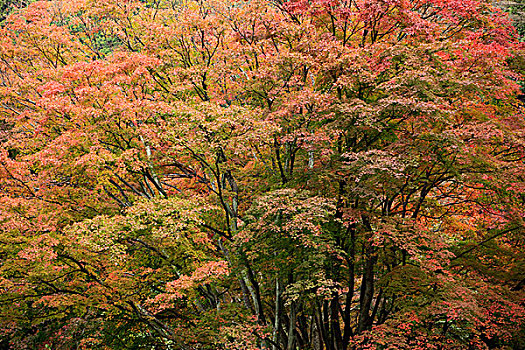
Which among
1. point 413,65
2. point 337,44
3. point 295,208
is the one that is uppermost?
point 337,44

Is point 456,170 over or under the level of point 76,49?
under

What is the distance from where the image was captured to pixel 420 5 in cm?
998

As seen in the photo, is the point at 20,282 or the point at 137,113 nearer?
the point at 20,282

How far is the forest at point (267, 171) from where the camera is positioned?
7.93m

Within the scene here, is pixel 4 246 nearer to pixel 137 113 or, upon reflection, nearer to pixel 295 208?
pixel 137 113

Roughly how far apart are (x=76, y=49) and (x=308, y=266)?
1165 centimetres

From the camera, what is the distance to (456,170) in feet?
26.9

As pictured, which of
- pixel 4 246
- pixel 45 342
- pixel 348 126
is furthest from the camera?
pixel 45 342

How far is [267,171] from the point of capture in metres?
10.9

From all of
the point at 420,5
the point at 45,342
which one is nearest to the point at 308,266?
the point at 420,5

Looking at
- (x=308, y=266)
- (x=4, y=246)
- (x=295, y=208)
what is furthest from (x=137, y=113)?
(x=308, y=266)

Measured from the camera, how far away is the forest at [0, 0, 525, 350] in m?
7.93

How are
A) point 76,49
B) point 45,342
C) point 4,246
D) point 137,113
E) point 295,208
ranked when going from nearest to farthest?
point 295,208 → point 4,246 → point 137,113 → point 45,342 → point 76,49

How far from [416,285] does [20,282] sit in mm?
9712
